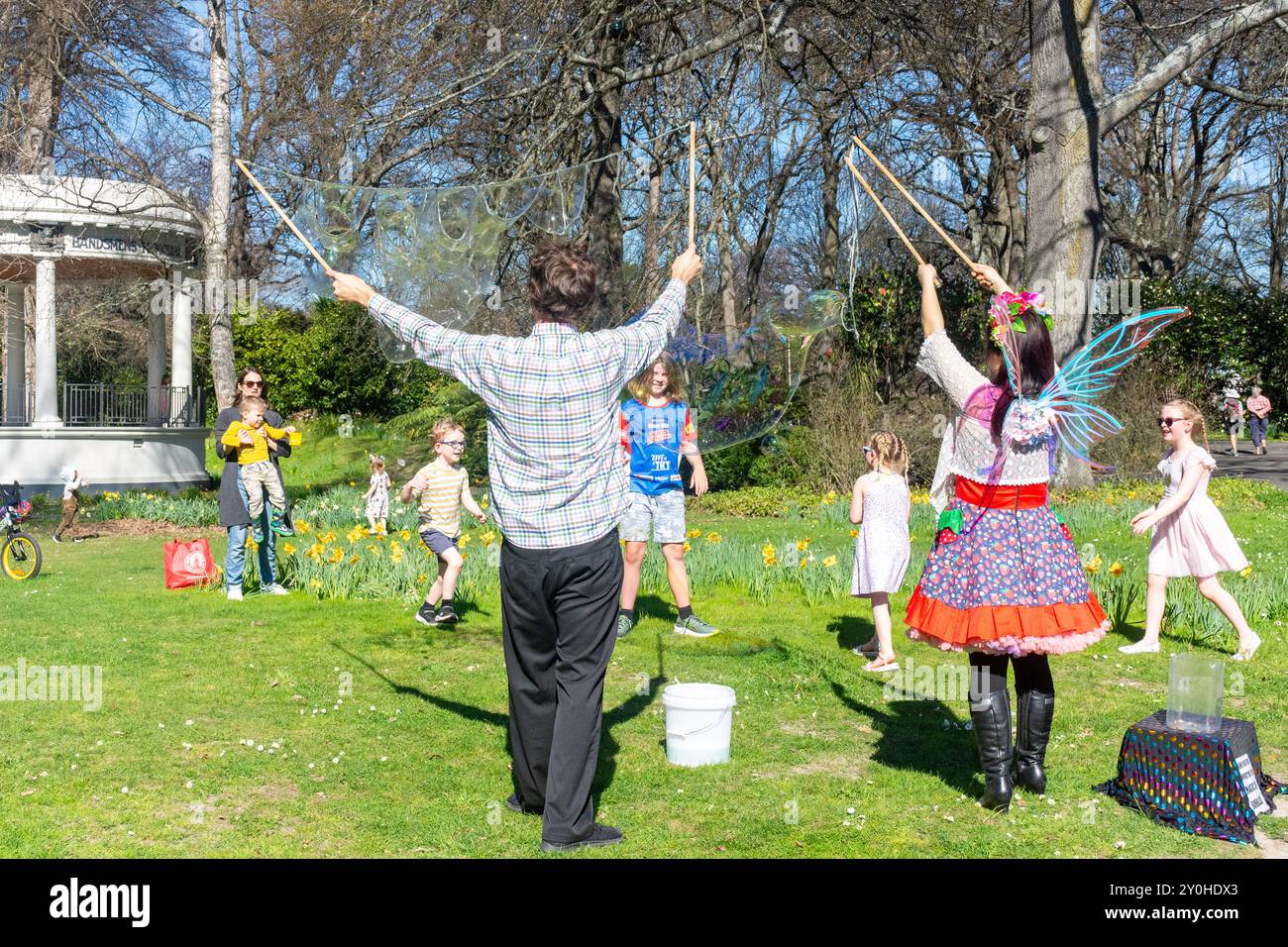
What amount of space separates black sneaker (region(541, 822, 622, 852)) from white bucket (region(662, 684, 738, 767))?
2.82 feet

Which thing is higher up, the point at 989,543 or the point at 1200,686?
the point at 989,543

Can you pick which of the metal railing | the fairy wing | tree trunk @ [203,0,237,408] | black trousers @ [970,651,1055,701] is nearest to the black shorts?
black trousers @ [970,651,1055,701]

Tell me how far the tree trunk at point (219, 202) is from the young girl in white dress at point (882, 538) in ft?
38.1

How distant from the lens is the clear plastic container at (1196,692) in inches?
179

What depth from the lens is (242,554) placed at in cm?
894

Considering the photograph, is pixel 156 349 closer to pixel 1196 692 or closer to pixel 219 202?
pixel 219 202

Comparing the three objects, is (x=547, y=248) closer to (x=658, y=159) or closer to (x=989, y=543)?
(x=989, y=543)

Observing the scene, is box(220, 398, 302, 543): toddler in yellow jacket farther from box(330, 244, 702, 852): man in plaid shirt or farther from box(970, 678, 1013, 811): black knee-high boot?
box(970, 678, 1013, 811): black knee-high boot

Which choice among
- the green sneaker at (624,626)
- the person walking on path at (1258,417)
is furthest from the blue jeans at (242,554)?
the person walking on path at (1258,417)

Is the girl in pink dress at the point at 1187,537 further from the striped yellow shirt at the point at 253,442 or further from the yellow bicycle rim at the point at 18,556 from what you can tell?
the yellow bicycle rim at the point at 18,556

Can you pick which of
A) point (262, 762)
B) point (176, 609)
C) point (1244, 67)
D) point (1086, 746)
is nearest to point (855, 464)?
point (176, 609)

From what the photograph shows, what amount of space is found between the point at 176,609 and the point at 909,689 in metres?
5.28

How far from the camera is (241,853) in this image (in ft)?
13.3

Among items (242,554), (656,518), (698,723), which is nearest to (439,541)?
(656,518)
